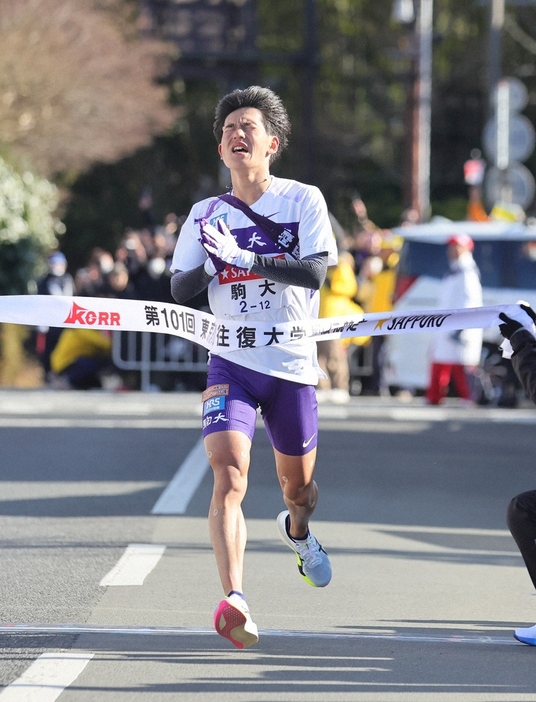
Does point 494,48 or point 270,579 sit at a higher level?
point 494,48

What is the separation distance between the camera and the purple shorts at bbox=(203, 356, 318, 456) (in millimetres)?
6098

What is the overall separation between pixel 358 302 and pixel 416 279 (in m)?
1.28

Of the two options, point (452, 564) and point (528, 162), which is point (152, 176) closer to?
point (528, 162)

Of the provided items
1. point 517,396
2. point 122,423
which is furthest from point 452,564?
point 517,396

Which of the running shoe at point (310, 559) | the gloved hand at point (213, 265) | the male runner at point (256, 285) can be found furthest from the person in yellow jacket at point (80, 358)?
the gloved hand at point (213, 265)

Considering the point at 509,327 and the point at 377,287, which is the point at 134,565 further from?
the point at 377,287

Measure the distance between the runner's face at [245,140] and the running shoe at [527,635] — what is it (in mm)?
2076

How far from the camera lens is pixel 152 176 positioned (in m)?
45.2

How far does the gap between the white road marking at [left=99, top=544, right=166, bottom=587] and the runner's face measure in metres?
2.12

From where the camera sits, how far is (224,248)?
5871 millimetres

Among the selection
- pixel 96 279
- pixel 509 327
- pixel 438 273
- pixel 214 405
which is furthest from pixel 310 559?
Answer: pixel 96 279

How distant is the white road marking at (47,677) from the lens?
17.1ft

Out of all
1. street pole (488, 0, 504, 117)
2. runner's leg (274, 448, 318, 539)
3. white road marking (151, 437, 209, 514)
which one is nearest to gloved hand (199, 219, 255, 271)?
runner's leg (274, 448, 318, 539)

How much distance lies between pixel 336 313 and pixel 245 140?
34.4ft
